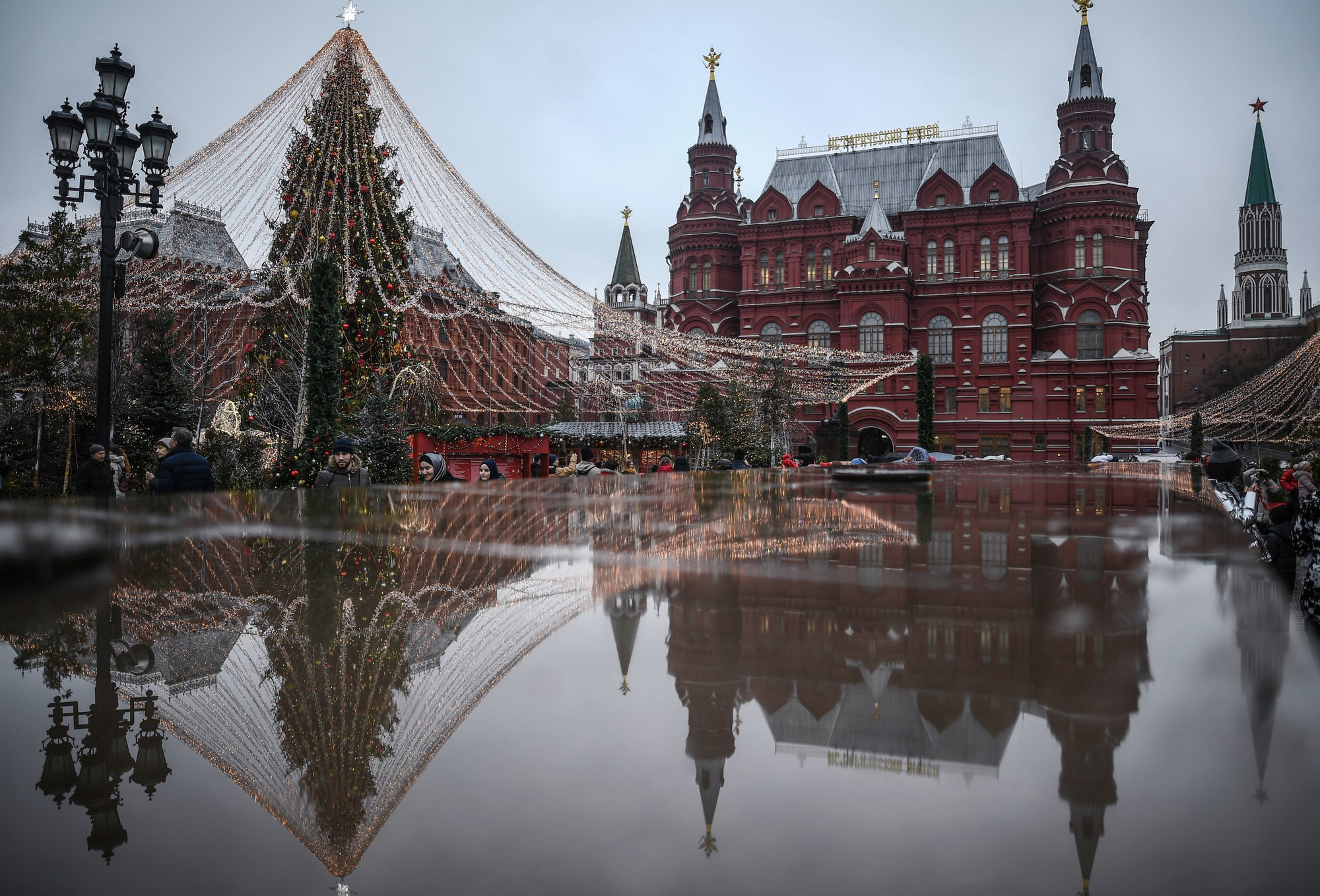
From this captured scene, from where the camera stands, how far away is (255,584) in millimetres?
2637

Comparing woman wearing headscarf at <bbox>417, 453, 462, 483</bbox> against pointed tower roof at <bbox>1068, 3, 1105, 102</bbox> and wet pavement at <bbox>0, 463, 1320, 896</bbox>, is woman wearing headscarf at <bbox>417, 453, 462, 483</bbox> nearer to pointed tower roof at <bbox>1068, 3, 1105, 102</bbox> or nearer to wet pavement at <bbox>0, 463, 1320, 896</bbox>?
wet pavement at <bbox>0, 463, 1320, 896</bbox>

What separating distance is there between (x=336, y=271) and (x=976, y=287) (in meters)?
35.0

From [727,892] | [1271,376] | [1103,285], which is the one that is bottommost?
[727,892]

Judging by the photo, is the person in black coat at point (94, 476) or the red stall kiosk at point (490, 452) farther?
the red stall kiosk at point (490, 452)

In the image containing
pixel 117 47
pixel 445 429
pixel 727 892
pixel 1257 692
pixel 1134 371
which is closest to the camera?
pixel 727 892

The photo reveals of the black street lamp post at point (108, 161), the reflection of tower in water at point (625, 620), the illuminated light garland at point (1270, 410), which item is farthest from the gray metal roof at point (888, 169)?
the reflection of tower in water at point (625, 620)

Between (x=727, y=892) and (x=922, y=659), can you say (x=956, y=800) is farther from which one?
(x=922, y=659)

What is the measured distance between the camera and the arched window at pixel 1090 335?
124 ft

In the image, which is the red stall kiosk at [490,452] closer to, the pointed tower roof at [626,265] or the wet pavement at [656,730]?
the wet pavement at [656,730]

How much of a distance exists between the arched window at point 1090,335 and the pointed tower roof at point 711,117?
2114 cm

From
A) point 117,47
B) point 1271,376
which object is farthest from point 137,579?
point 1271,376

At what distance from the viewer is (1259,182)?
236 ft

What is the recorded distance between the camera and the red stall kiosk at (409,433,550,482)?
14031 mm

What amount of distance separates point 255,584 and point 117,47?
7.79 m
